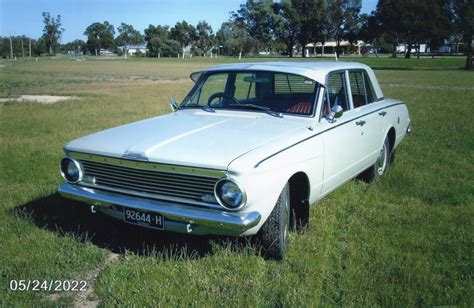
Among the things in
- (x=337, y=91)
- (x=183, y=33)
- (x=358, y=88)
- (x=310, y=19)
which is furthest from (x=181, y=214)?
(x=183, y=33)

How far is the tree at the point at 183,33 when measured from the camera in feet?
369

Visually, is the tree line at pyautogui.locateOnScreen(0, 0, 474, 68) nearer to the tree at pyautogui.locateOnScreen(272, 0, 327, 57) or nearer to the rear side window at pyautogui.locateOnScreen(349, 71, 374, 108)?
the tree at pyautogui.locateOnScreen(272, 0, 327, 57)

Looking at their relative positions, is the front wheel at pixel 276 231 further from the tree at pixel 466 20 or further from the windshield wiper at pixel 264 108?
the tree at pixel 466 20

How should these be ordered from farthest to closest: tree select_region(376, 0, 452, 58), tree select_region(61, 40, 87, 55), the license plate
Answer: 1. tree select_region(61, 40, 87, 55)
2. tree select_region(376, 0, 452, 58)
3. the license plate

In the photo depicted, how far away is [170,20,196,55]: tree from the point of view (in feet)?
369

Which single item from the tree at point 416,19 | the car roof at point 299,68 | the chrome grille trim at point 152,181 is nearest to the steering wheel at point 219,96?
the car roof at point 299,68

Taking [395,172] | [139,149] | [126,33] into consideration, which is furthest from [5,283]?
[126,33]

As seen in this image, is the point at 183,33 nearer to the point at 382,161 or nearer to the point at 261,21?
the point at 261,21

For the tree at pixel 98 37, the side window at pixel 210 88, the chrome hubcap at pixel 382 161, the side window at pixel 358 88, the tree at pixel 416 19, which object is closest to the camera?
the side window at pixel 210 88

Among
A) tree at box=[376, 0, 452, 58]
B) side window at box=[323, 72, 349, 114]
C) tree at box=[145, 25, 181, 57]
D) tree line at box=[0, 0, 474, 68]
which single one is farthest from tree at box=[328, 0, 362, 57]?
side window at box=[323, 72, 349, 114]

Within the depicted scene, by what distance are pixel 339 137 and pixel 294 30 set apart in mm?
87277

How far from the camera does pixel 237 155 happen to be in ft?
10.8

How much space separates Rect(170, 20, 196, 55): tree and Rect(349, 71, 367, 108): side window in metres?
111

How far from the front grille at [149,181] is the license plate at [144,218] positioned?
163 mm
